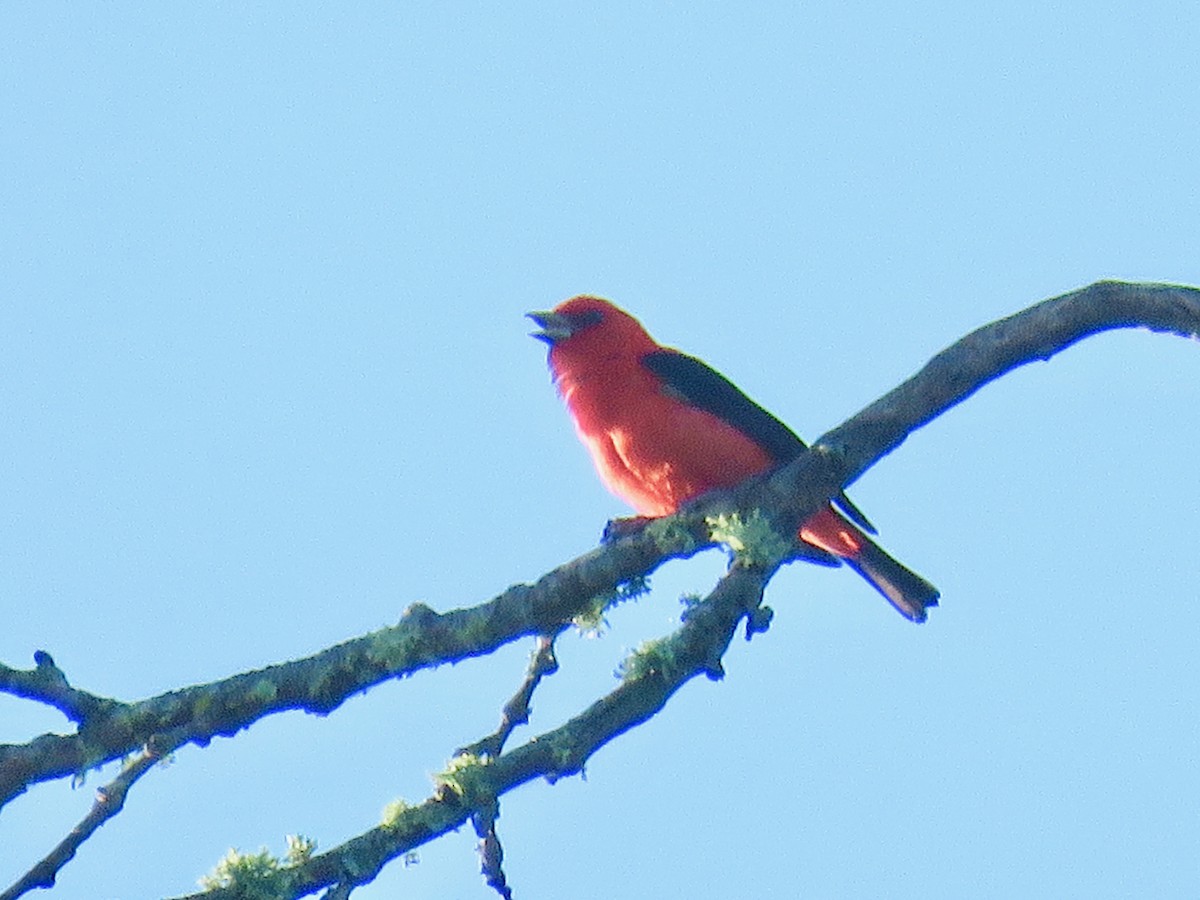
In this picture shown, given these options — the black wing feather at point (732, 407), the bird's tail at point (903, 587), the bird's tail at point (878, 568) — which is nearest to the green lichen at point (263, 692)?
the black wing feather at point (732, 407)

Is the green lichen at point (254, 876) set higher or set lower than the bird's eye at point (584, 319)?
lower

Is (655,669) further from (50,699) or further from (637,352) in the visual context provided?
(637,352)

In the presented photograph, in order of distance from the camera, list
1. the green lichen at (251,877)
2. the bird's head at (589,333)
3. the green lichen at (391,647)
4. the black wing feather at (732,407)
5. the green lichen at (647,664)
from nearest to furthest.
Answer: the green lichen at (251,877) < the green lichen at (647,664) < the green lichen at (391,647) < the black wing feather at (732,407) < the bird's head at (589,333)

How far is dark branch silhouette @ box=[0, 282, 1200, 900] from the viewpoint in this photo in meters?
4.18

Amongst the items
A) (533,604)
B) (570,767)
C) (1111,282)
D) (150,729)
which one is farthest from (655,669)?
(1111,282)

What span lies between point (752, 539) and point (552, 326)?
152 inches

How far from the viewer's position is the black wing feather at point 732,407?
754 centimetres

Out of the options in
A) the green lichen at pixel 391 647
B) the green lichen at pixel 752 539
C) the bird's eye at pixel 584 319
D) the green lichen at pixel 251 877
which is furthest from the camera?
the bird's eye at pixel 584 319

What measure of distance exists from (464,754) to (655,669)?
495mm

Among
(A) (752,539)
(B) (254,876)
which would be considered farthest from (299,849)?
(A) (752,539)

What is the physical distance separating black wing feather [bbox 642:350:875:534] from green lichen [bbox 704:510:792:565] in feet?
8.17

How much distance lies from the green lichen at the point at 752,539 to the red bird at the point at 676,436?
215 cm

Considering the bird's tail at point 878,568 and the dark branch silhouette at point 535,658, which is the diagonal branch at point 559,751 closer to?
the dark branch silhouette at point 535,658

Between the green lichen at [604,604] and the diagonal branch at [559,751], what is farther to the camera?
the green lichen at [604,604]
